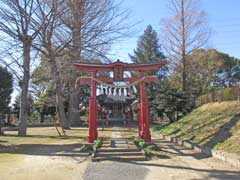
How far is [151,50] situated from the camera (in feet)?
173

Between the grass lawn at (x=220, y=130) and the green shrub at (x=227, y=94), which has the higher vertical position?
the green shrub at (x=227, y=94)

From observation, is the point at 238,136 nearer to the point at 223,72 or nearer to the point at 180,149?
the point at 180,149

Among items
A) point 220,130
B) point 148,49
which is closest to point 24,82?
point 220,130

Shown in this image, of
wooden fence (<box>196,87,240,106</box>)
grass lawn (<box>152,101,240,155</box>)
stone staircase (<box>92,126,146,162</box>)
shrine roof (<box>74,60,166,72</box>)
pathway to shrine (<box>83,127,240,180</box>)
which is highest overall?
shrine roof (<box>74,60,166,72</box>)

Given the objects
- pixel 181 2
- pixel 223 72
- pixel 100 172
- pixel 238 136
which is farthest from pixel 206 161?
pixel 223 72

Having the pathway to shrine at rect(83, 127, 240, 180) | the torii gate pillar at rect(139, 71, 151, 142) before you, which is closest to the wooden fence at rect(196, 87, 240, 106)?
the torii gate pillar at rect(139, 71, 151, 142)

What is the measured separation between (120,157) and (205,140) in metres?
3.96

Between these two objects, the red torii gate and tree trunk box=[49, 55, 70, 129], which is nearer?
the red torii gate

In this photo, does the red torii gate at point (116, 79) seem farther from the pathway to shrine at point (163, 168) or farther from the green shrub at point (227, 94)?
the green shrub at point (227, 94)

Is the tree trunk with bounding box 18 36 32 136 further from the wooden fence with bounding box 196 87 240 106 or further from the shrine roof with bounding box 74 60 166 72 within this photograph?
the wooden fence with bounding box 196 87 240 106

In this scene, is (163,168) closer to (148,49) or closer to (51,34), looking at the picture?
(51,34)

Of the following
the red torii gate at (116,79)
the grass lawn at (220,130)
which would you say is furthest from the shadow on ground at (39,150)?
the grass lawn at (220,130)

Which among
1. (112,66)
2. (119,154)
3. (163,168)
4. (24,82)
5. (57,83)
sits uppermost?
(57,83)

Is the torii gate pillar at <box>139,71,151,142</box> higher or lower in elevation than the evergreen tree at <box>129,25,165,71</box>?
lower
